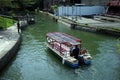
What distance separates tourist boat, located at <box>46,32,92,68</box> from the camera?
3194 cm

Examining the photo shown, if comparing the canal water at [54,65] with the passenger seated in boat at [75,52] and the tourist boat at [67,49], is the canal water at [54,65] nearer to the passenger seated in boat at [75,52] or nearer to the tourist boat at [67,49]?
the tourist boat at [67,49]

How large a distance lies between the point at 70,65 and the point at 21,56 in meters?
7.94

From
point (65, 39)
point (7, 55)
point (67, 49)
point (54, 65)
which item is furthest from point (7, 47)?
point (67, 49)

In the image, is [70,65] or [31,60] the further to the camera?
[31,60]

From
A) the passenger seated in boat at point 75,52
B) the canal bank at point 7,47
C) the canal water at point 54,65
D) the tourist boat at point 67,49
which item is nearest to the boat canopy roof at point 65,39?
the tourist boat at point 67,49

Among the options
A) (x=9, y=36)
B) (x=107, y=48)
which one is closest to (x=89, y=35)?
(x=107, y=48)

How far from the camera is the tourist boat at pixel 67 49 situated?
31938 mm

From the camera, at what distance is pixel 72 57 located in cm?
3234

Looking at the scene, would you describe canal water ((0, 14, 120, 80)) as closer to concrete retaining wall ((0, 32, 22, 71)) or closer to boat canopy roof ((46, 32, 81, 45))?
concrete retaining wall ((0, 32, 22, 71))

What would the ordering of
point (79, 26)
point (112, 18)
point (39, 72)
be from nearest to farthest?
point (39, 72) → point (79, 26) → point (112, 18)

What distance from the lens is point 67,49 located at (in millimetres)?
33906

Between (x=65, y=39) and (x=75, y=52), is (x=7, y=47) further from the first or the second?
(x=75, y=52)

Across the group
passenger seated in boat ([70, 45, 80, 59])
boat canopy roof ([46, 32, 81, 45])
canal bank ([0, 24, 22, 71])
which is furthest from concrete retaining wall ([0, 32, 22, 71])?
passenger seated in boat ([70, 45, 80, 59])

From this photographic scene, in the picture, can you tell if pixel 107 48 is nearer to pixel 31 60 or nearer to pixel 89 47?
pixel 89 47
